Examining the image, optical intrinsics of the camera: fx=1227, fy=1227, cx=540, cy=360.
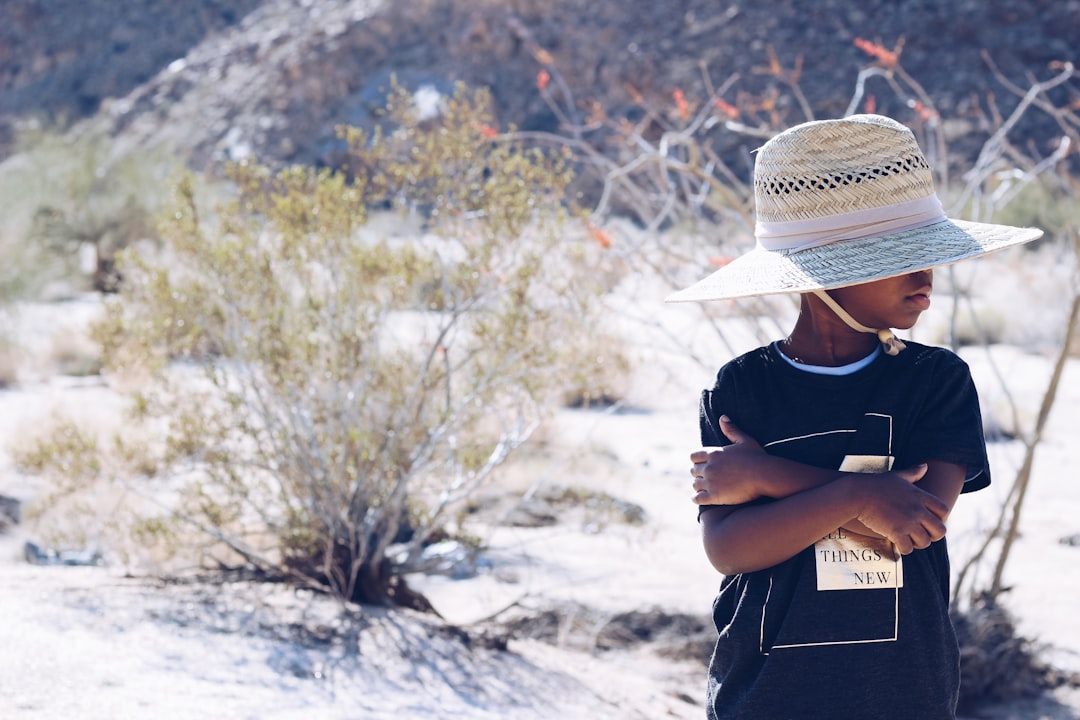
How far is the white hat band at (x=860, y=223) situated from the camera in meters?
1.95

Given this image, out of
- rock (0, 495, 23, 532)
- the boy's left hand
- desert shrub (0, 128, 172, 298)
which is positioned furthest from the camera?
desert shrub (0, 128, 172, 298)

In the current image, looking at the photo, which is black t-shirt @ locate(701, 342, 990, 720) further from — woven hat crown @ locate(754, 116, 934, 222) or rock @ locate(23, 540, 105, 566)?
rock @ locate(23, 540, 105, 566)

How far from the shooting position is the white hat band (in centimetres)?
195

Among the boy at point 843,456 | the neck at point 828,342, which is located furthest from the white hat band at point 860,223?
the neck at point 828,342

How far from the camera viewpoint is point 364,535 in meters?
4.88

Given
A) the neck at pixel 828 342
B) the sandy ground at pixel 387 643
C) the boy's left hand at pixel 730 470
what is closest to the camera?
the boy's left hand at pixel 730 470

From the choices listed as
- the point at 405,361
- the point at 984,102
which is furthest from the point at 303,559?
the point at 984,102

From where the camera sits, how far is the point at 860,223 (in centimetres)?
195

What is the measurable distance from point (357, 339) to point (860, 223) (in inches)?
129

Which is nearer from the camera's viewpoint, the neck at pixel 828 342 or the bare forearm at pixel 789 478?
the bare forearm at pixel 789 478

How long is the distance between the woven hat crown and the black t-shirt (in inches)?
10.1

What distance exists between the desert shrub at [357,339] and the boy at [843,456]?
291 cm

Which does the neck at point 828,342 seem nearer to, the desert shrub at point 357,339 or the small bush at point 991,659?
the desert shrub at point 357,339

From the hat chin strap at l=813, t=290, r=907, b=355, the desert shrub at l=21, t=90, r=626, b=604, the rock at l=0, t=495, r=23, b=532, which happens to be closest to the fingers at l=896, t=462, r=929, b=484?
the hat chin strap at l=813, t=290, r=907, b=355
